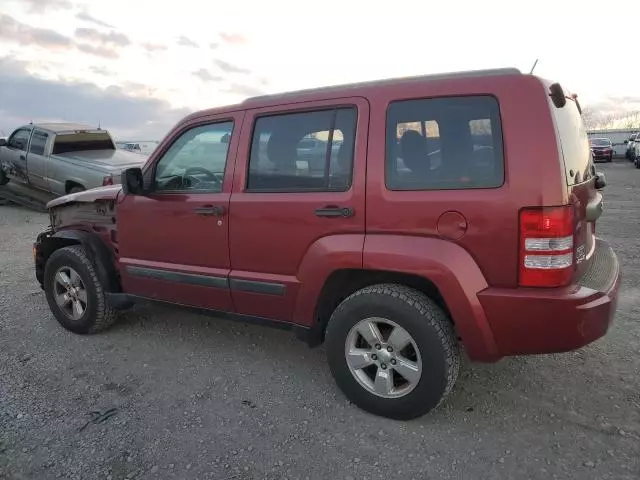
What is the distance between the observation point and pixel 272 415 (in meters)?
3.13

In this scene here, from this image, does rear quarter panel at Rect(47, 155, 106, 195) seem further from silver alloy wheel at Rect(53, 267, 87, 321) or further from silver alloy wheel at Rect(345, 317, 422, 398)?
silver alloy wheel at Rect(345, 317, 422, 398)

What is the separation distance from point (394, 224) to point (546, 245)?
2.56 ft

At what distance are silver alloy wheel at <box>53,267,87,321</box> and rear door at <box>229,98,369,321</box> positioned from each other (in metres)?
1.70

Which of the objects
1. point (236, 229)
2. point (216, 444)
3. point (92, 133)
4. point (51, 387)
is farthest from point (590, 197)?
point (92, 133)

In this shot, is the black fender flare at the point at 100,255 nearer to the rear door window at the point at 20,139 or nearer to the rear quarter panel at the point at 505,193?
the rear quarter panel at the point at 505,193

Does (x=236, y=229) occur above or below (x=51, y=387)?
above

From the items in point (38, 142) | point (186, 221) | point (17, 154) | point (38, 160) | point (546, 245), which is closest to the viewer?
point (546, 245)

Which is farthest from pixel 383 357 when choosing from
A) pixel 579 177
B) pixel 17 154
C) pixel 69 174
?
pixel 17 154

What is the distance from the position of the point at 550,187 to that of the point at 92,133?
1014 centimetres

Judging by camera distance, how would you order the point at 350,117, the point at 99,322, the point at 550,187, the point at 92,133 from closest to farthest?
the point at 550,187
the point at 350,117
the point at 99,322
the point at 92,133

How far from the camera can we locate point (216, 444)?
284cm

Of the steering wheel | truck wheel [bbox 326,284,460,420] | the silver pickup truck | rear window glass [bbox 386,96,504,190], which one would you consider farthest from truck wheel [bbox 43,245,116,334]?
the silver pickup truck

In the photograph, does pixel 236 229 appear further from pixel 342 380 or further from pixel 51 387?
pixel 51 387

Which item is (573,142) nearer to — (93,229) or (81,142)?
(93,229)
